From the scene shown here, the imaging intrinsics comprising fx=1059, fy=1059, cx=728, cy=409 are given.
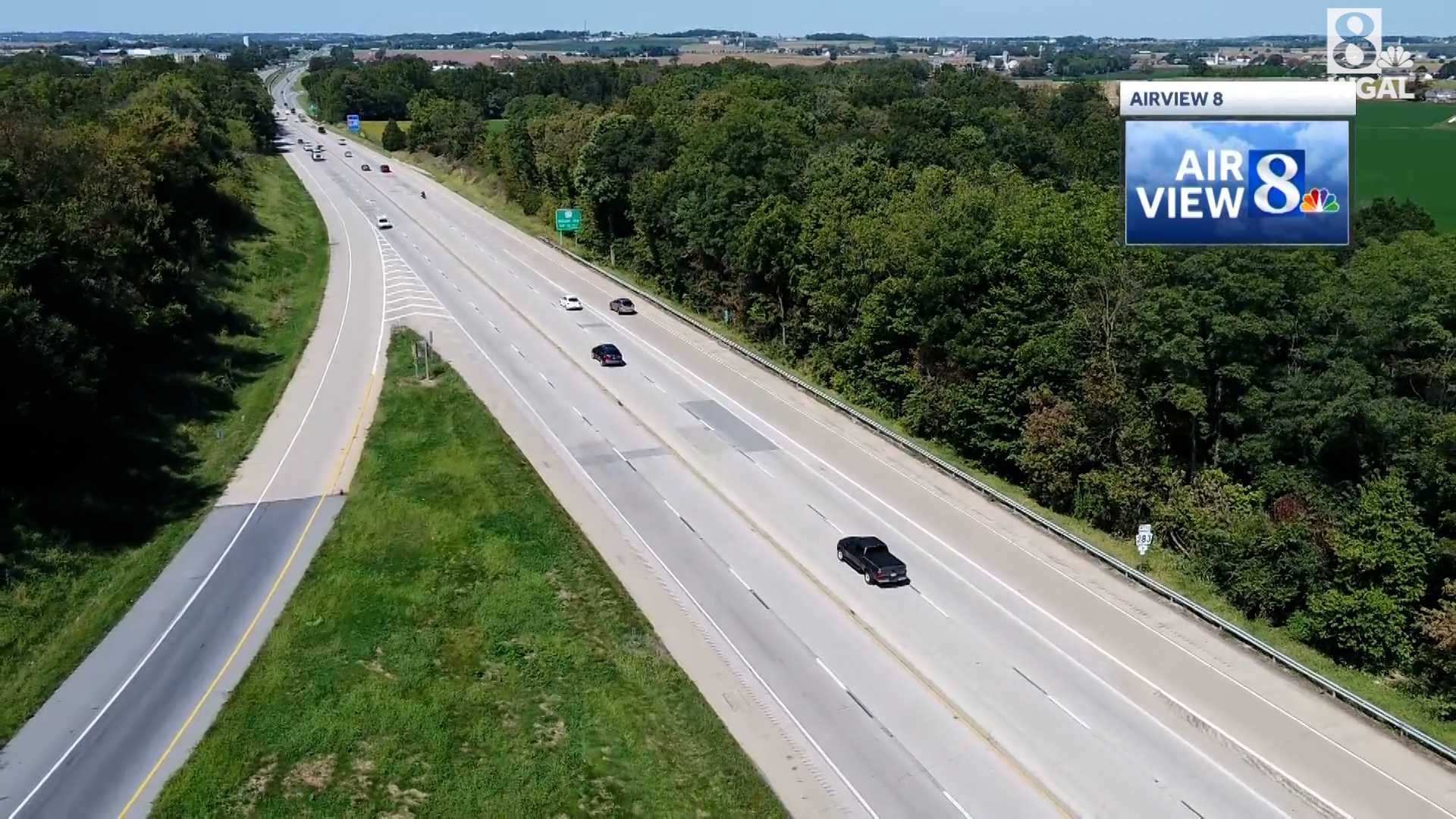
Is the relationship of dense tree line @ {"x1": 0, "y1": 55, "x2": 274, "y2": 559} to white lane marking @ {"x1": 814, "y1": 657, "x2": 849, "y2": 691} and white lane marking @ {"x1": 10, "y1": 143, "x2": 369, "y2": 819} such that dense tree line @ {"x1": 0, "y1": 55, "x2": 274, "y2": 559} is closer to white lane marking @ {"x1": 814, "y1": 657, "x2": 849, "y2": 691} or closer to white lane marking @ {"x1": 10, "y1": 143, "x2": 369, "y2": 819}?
white lane marking @ {"x1": 10, "y1": 143, "x2": 369, "y2": 819}

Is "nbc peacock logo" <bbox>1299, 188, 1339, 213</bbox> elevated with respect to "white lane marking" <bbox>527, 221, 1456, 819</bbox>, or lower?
elevated

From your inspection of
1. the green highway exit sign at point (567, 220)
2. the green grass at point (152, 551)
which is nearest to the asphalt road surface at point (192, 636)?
the green grass at point (152, 551)

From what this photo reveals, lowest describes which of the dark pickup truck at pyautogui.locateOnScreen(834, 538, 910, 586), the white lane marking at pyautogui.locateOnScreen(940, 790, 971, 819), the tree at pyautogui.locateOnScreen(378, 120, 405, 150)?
the white lane marking at pyautogui.locateOnScreen(940, 790, 971, 819)

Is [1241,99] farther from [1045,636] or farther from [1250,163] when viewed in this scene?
[1045,636]

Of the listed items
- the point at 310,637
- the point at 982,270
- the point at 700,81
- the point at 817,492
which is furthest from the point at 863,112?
the point at 310,637

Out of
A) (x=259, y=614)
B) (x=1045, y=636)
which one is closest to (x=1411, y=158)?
(x=1045, y=636)

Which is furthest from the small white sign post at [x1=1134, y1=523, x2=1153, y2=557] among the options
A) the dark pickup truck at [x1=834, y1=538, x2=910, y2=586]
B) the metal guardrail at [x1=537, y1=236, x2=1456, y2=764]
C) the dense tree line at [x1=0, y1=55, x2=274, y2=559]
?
the dense tree line at [x1=0, y1=55, x2=274, y2=559]
